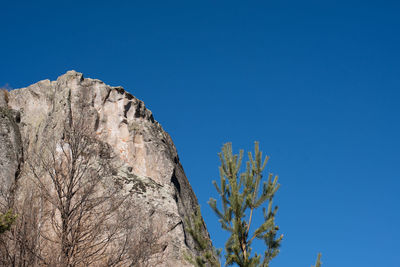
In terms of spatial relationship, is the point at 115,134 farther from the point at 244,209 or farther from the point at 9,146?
the point at 244,209

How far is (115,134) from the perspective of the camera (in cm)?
2969

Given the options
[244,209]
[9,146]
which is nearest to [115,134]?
[9,146]

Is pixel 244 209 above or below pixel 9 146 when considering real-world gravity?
below

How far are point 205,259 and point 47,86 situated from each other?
21.7m

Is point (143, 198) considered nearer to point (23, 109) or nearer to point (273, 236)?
point (23, 109)

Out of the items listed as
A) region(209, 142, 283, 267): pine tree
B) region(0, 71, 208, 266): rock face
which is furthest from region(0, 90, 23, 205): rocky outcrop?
region(209, 142, 283, 267): pine tree

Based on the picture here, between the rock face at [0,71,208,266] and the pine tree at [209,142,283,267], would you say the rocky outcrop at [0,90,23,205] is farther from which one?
the pine tree at [209,142,283,267]

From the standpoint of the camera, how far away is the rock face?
85.8ft

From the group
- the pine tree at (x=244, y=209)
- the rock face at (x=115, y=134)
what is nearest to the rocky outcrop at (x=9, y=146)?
the rock face at (x=115, y=134)

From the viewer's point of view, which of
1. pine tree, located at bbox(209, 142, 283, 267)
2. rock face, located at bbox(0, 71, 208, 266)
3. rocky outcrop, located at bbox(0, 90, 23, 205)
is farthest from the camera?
rock face, located at bbox(0, 71, 208, 266)

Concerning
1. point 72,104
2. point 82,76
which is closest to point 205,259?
point 72,104

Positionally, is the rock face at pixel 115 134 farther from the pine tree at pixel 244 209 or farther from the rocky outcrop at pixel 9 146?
the pine tree at pixel 244 209

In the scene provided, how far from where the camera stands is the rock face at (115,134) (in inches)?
1029

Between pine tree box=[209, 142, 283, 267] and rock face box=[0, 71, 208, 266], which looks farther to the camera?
rock face box=[0, 71, 208, 266]
